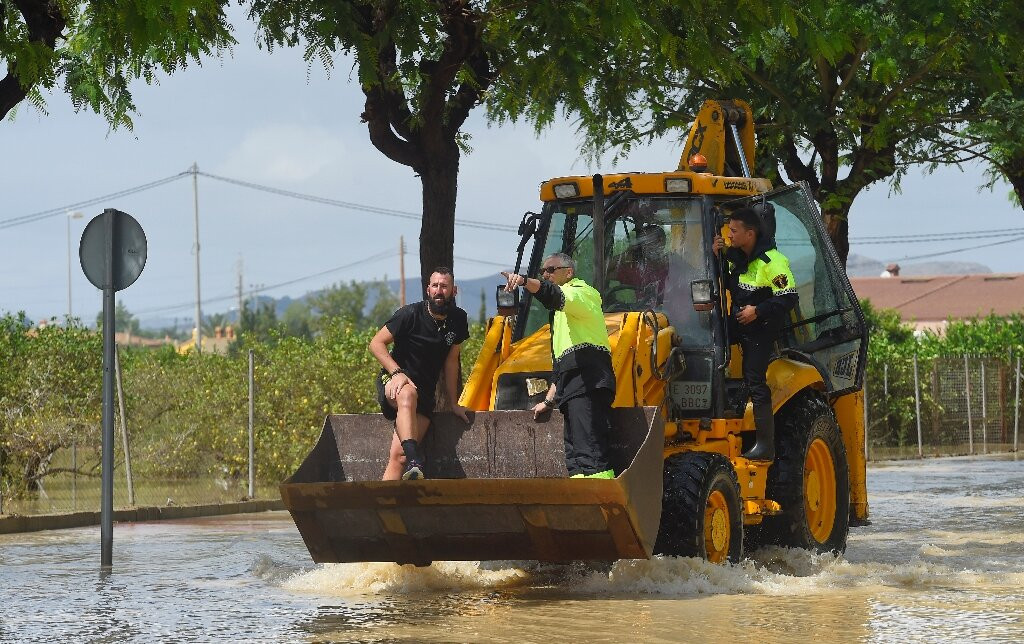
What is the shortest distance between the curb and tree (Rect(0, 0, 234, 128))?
3844 mm

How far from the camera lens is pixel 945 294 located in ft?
323

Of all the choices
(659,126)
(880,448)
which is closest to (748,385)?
(659,126)

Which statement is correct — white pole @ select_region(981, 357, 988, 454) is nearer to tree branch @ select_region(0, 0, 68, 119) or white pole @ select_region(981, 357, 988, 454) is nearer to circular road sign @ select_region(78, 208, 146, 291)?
circular road sign @ select_region(78, 208, 146, 291)

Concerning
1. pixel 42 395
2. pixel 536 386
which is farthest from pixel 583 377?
pixel 42 395

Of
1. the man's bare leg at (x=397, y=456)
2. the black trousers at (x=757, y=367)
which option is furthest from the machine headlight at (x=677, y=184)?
the man's bare leg at (x=397, y=456)

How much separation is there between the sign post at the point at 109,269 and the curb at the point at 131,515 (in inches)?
143

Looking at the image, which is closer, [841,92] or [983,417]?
[841,92]

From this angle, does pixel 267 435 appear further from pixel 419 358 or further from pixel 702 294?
pixel 702 294

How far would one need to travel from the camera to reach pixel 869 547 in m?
14.7

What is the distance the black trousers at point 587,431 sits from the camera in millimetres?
11086

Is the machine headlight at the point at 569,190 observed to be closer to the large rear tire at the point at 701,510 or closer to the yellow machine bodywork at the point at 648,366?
the yellow machine bodywork at the point at 648,366

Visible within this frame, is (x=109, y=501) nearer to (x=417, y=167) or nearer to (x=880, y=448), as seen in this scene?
(x=417, y=167)

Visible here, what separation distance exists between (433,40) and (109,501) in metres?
6.15

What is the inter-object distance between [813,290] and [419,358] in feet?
10.5
